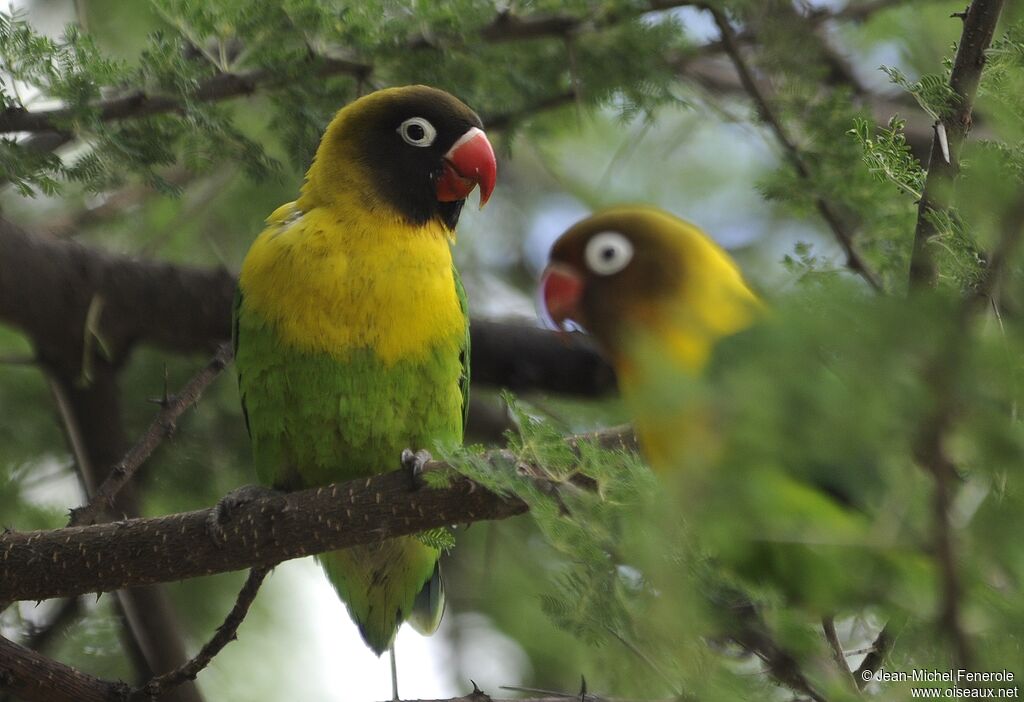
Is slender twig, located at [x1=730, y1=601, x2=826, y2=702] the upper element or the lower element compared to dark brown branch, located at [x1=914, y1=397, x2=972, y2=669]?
lower

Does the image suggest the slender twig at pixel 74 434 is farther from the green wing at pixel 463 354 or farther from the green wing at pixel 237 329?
the green wing at pixel 463 354

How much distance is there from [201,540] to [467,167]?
1495 millimetres

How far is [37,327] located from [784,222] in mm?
3851

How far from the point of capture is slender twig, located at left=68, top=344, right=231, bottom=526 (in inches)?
108

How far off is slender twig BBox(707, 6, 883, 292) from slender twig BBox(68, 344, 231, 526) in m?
1.87

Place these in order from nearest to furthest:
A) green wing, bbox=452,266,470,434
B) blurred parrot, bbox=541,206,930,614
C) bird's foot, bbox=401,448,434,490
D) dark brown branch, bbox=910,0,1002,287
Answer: blurred parrot, bbox=541,206,930,614, dark brown branch, bbox=910,0,1002,287, bird's foot, bbox=401,448,434,490, green wing, bbox=452,266,470,434

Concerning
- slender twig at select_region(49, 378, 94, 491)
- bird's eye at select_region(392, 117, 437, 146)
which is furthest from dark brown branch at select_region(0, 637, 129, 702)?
bird's eye at select_region(392, 117, 437, 146)

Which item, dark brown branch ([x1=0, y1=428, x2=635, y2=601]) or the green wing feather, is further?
the green wing feather

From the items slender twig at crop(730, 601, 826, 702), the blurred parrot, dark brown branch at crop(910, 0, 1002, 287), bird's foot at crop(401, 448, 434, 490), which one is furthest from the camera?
bird's foot at crop(401, 448, 434, 490)

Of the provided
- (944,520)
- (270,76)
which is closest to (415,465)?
(270,76)

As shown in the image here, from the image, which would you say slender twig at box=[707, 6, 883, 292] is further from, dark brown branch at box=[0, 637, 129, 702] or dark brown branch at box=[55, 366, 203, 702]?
dark brown branch at box=[55, 366, 203, 702]

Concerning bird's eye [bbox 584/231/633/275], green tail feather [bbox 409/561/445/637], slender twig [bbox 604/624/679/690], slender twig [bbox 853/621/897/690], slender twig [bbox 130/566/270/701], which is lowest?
green tail feather [bbox 409/561/445/637]

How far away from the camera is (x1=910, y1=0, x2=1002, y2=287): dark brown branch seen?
2.02 m

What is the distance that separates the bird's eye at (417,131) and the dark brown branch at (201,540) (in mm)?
1315
